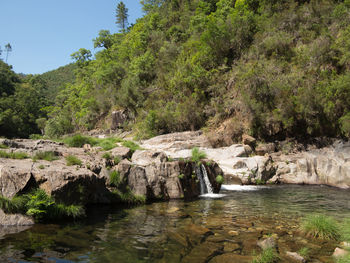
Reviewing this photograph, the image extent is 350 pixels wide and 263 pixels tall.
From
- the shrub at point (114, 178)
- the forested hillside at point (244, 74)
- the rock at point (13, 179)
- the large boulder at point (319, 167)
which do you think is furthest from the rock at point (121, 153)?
A: the forested hillside at point (244, 74)

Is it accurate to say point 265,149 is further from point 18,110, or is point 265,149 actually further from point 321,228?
point 18,110

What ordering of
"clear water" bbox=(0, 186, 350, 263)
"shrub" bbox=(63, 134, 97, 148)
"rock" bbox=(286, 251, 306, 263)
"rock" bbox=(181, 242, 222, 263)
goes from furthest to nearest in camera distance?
"shrub" bbox=(63, 134, 97, 148)
"clear water" bbox=(0, 186, 350, 263)
"rock" bbox=(181, 242, 222, 263)
"rock" bbox=(286, 251, 306, 263)

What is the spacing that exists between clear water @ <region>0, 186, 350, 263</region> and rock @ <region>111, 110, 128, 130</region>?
26.0 m

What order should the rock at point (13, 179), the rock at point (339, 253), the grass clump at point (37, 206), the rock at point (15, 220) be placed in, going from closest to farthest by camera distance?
the rock at point (339, 253)
the rock at point (15, 220)
the grass clump at point (37, 206)
the rock at point (13, 179)

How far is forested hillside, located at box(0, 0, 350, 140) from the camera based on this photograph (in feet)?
65.3

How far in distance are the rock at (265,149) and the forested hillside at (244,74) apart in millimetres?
1959

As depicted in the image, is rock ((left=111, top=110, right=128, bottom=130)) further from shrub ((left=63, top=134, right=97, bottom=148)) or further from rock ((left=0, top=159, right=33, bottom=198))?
rock ((left=0, top=159, right=33, bottom=198))

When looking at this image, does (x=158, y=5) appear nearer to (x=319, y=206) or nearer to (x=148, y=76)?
(x=148, y=76)

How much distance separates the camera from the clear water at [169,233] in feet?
17.3

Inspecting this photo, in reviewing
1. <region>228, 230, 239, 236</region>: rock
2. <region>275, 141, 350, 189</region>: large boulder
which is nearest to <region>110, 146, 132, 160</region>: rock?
<region>228, 230, 239, 236</region>: rock

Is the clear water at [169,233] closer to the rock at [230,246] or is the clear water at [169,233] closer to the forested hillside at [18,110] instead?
the rock at [230,246]

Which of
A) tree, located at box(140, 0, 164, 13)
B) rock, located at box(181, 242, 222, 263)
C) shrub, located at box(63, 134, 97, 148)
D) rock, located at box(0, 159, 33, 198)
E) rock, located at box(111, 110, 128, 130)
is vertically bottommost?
rock, located at box(181, 242, 222, 263)

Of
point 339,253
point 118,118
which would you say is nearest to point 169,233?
point 339,253

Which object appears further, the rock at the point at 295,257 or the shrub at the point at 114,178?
the shrub at the point at 114,178
